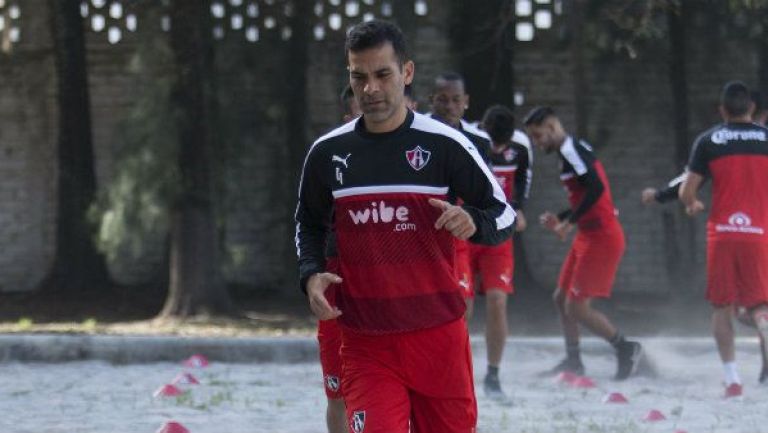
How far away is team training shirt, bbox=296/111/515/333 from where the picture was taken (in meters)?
5.42

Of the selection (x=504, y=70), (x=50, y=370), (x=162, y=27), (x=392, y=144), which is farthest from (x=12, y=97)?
(x=392, y=144)

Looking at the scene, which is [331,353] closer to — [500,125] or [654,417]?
[654,417]

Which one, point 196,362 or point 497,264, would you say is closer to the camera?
point 497,264

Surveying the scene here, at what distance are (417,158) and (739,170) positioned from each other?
5.10m

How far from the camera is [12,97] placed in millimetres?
17016

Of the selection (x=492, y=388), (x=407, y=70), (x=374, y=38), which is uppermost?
(x=374, y=38)

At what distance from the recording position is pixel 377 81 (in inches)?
212

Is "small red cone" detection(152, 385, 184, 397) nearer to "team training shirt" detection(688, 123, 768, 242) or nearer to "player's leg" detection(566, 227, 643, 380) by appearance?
"player's leg" detection(566, 227, 643, 380)

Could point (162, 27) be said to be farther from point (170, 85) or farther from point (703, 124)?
point (703, 124)

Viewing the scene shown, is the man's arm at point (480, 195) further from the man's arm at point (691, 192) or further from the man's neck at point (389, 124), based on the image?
the man's arm at point (691, 192)

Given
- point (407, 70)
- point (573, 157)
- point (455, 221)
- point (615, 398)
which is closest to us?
point (455, 221)

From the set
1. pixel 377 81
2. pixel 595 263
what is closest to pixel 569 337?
pixel 595 263

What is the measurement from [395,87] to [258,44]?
1118 cm

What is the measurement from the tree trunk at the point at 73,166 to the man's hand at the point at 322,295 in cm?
1109
